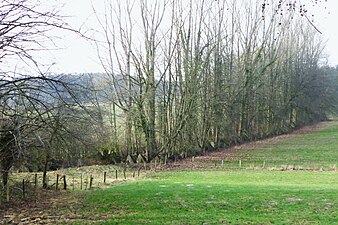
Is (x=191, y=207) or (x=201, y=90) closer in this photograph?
(x=191, y=207)

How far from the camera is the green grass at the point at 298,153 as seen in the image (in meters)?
28.8

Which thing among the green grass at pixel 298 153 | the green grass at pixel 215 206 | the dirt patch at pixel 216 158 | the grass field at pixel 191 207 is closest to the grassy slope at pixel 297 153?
the green grass at pixel 298 153

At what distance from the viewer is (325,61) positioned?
65.4 m

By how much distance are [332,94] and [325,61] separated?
579cm

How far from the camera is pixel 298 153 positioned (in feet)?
113

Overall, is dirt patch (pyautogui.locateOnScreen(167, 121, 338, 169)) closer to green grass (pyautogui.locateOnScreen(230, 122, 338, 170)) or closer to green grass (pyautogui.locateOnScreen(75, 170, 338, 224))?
green grass (pyautogui.locateOnScreen(230, 122, 338, 170))

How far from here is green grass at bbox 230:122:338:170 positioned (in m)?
28.8

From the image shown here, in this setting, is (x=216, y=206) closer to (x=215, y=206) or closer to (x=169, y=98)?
(x=215, y=206)

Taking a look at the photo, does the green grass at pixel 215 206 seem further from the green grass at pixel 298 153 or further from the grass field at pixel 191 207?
the green grass at pixel 298 153

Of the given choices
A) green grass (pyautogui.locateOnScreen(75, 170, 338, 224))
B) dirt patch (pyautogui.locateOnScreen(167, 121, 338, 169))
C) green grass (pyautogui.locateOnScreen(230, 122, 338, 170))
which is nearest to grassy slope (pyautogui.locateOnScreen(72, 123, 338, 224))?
green grass (pyautogui.locateOnScreen(75, 170, 338, 224))

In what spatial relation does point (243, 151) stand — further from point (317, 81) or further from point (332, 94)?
point (332, 94)

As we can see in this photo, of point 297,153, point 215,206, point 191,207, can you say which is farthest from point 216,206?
point 297,153

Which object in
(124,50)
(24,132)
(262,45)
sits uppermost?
(262,45)

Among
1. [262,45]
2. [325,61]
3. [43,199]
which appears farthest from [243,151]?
[325,61]
